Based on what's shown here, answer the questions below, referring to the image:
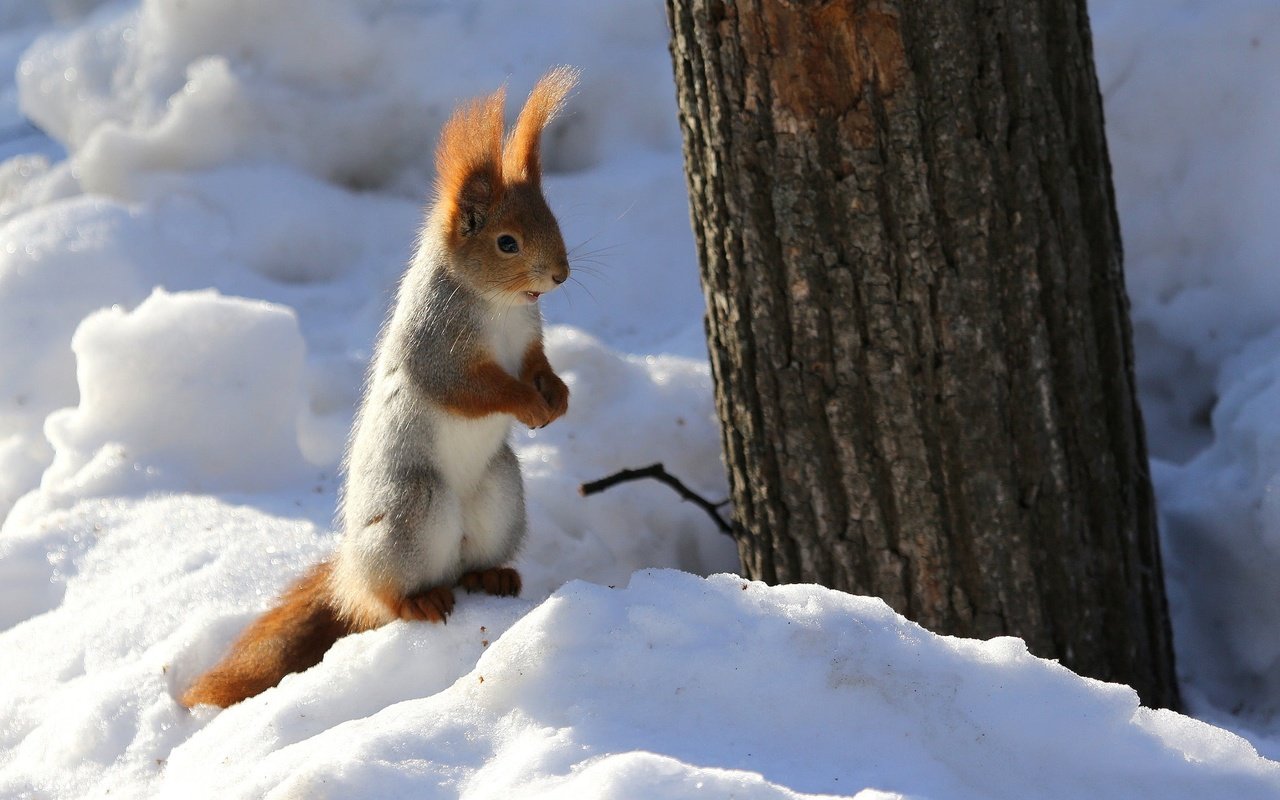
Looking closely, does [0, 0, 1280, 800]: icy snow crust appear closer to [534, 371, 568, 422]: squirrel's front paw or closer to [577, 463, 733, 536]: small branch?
[577, 463, 733, 536]: small branch

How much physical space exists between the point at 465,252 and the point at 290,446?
4.40ft

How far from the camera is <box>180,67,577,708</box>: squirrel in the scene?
7.66 feet

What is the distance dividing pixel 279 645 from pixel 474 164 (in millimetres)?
995

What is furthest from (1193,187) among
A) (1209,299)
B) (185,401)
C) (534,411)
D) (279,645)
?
(185,401)

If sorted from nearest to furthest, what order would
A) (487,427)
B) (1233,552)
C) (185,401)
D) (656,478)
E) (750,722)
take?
(750,722) → (487,427) → (1233,552) → (656,478) → (185,401)

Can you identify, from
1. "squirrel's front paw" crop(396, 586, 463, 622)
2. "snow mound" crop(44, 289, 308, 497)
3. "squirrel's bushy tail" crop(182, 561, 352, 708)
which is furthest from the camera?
"snow mound" crop(44, 289, 308, 497)

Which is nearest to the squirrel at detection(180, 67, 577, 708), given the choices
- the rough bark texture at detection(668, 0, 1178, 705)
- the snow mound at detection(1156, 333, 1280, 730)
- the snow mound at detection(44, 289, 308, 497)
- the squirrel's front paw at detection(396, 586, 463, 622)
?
the squirrel's front paw at detection(396, 586, 463, 622)

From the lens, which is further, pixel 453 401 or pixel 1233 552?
pixel 1233 552

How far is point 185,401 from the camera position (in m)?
3.40

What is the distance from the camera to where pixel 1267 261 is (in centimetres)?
337

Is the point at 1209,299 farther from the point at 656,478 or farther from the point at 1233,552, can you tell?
the point at 656,478

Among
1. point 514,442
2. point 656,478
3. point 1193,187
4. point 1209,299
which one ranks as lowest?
point 656,478

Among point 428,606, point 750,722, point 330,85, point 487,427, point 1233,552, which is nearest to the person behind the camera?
point 750,722

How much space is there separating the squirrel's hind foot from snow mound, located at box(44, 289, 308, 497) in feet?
3.58
